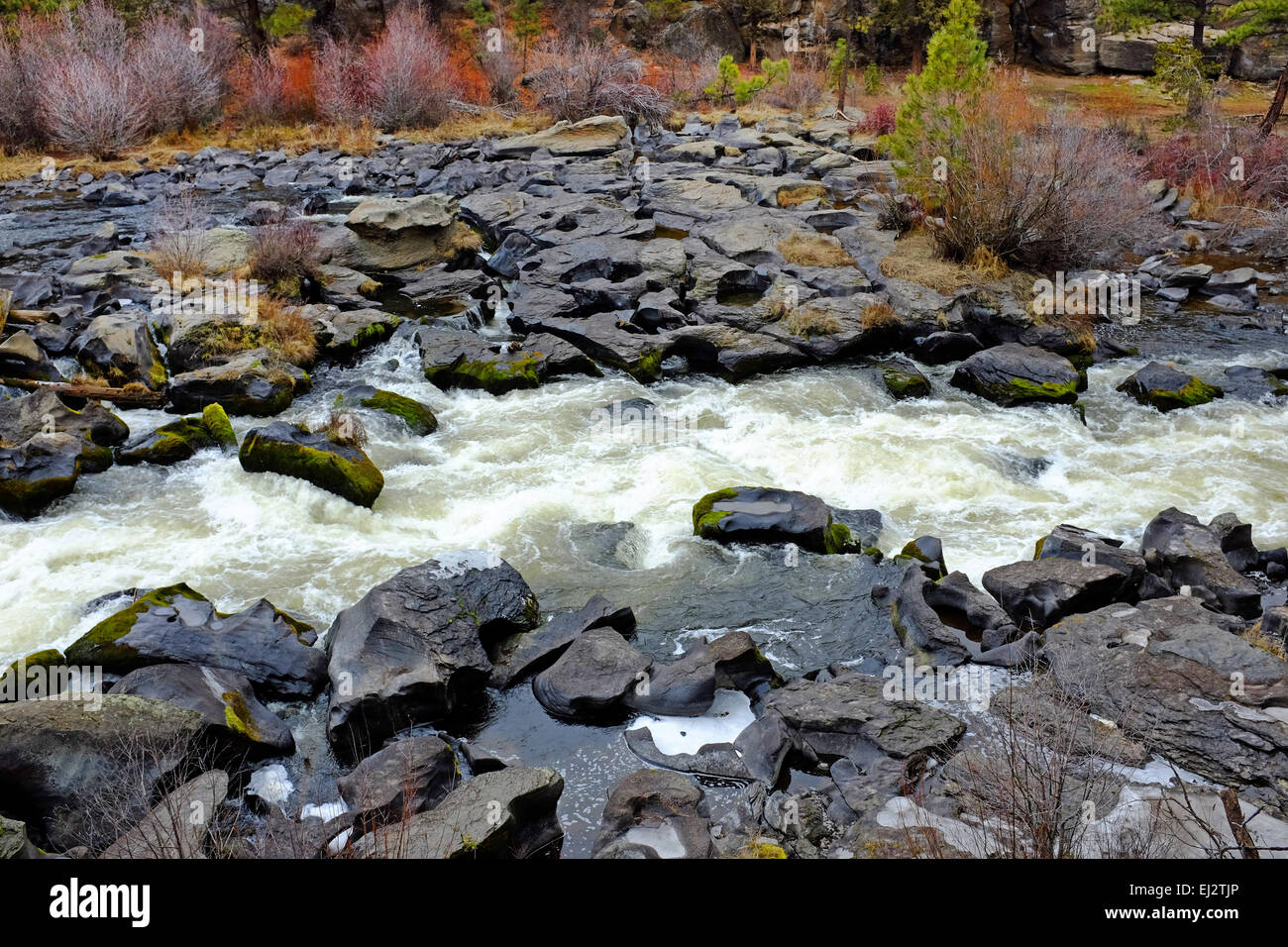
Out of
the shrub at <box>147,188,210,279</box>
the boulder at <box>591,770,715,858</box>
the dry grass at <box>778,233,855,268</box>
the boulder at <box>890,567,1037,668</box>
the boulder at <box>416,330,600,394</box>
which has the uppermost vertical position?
the shrub at <box>147,188,210,279</box>

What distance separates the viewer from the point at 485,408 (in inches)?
424

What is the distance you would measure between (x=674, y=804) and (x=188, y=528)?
5122mm

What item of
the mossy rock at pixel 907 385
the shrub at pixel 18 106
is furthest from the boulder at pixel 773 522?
the shrub at pixel 18 106

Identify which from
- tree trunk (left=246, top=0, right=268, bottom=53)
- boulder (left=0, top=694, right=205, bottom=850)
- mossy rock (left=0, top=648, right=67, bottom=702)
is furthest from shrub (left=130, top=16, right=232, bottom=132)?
boulder (left=0, top=694, right=205, bottom=850)

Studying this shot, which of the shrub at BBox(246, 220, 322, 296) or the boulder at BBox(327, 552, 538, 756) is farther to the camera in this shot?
the shrub at BBox(246, 220, 322, 296)

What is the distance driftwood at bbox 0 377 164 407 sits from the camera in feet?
31.9

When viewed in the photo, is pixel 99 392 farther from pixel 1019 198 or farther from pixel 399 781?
pixel 1019 198

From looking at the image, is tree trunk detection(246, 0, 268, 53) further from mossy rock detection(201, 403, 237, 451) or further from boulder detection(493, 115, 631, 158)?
mossy rock detection(201, 403, 237, 451)

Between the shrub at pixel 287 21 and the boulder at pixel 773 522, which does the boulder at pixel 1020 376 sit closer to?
the boulder at pixel 773 522

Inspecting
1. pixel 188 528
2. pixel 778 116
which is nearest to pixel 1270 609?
pixel 188 528

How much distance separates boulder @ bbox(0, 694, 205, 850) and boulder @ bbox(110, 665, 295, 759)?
210 mm

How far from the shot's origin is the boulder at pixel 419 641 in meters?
5.81

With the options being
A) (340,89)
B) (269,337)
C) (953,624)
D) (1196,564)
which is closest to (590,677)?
(953,624)
